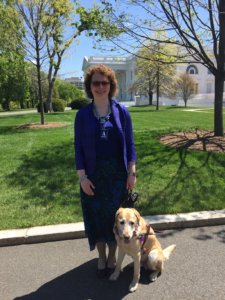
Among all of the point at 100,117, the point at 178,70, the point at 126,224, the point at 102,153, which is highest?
the point at 178,70

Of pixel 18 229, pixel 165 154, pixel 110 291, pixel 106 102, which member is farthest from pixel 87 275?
pixel 165 154

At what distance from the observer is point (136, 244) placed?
358 cm

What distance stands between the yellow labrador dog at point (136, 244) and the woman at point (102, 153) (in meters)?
0.34

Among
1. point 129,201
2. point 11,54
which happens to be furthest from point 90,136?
point 11,54

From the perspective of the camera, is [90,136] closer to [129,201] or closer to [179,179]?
[129,201]

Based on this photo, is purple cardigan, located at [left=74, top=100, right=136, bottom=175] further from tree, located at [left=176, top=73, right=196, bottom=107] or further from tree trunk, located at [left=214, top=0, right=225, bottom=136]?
tree, located at [left=176, top=73, right=196, bottom=107]

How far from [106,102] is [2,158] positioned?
605 centimetres

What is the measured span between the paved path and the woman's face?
190 cm

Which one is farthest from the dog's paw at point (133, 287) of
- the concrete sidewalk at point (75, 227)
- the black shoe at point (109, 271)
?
the concrete sidewalk at point (75, 227)

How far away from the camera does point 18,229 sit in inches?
196

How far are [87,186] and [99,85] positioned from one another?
0.99 metres

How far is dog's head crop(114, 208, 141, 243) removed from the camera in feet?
10.8

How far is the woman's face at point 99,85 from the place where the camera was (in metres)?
3.63

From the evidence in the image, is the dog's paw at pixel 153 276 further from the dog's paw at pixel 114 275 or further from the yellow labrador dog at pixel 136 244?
the dog's paw at pixel 114 275
